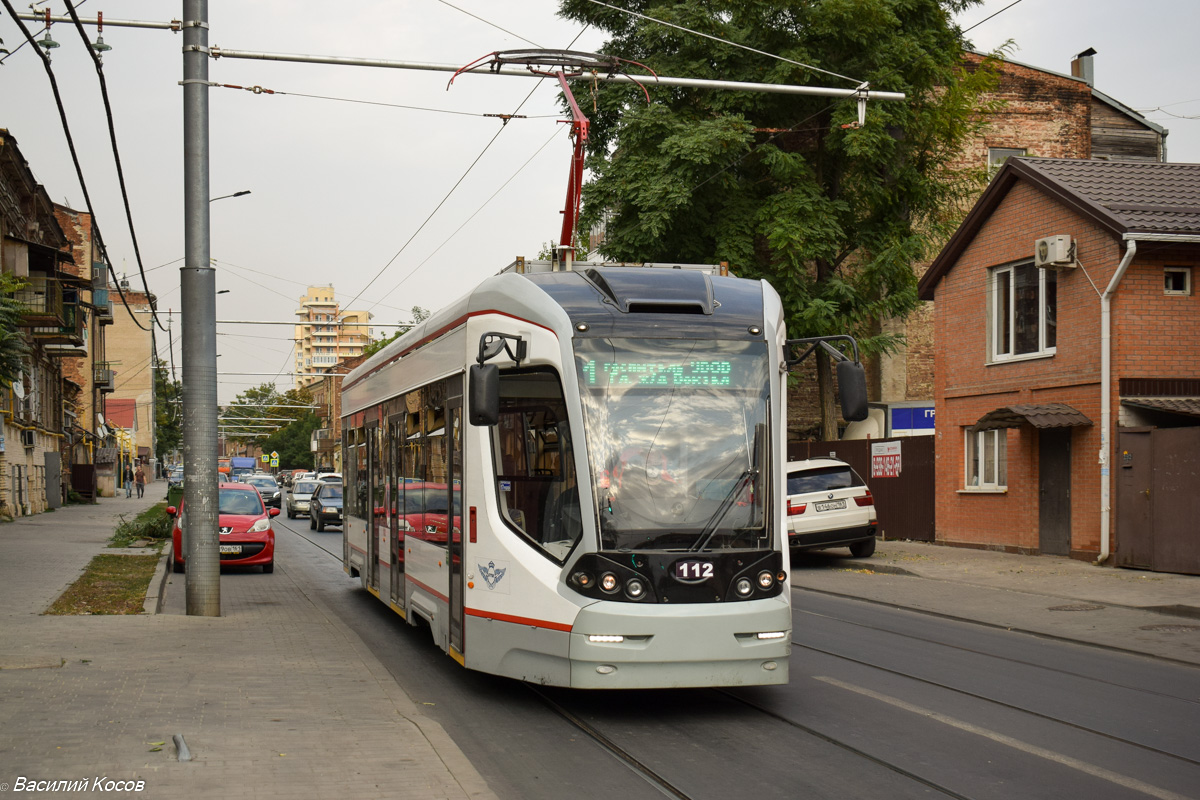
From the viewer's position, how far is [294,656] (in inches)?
413

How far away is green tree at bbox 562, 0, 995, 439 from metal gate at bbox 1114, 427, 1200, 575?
12369mm

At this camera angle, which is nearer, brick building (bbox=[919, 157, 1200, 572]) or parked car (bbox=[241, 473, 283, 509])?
brick building (bbox=[919, 157, 1200, 572])

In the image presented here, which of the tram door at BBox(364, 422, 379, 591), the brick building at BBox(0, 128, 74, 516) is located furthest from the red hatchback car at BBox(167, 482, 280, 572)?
the brick building at BBox(0, 128, 74, 516)

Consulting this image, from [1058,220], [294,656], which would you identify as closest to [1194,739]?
[294,656]

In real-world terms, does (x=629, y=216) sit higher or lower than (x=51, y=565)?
higher

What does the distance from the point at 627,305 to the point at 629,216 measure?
23436 mm

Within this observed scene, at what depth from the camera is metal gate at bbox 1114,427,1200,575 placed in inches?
686

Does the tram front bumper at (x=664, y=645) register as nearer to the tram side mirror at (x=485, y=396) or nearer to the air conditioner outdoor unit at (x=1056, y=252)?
the tram side mirror at (x=485, y=396)

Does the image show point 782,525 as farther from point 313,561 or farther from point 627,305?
point 313,561

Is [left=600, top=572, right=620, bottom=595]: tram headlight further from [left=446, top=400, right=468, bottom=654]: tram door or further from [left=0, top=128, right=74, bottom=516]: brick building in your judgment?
[left=0, top=128, right=74, bottom=516]: brick building

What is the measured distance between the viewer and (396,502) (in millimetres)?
12359

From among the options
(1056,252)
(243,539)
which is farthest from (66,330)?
(1056,252)

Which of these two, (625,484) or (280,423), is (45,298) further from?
(280,423)

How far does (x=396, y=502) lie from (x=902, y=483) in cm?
1706
